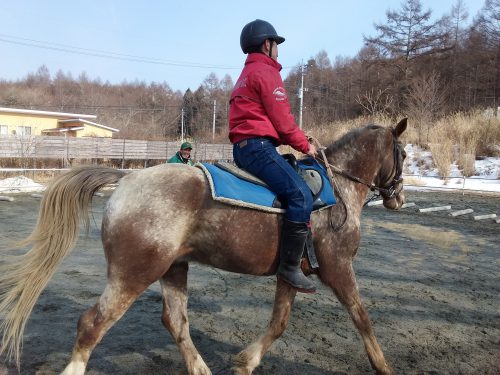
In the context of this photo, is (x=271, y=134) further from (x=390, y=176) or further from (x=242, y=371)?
(x=242, y=371)

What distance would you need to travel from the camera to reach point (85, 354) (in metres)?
2.61

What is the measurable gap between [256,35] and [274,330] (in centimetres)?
233

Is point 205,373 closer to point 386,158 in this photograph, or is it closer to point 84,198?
point 84,198

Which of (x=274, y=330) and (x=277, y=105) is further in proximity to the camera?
(x=274, y=330)

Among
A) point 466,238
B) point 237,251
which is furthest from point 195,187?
point 466,238

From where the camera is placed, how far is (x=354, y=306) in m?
3.11

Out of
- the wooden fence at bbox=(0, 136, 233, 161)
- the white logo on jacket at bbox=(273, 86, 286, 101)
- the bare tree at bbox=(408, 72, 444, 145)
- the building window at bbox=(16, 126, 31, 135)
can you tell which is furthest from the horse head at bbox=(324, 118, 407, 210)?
the building window at bbox=(16, 126, 31, 135)

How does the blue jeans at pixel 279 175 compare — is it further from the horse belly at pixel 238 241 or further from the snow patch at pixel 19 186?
the snow patch at pixel 19 186

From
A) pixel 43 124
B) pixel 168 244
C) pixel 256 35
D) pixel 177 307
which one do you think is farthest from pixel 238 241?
pixel 43 124

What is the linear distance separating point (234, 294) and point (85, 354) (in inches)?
104

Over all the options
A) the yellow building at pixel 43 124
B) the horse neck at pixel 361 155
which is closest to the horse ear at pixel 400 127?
the horse neck at pixel 361 155

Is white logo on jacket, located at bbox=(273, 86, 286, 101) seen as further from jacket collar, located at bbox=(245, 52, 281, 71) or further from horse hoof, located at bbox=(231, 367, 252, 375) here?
horse hoof, located at bbox=(231, 367, 252, 375)

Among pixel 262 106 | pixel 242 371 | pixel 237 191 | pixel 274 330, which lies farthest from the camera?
pixel 274 330

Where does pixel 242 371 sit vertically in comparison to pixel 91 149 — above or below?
below
